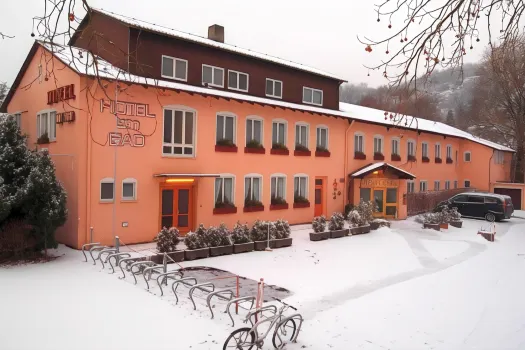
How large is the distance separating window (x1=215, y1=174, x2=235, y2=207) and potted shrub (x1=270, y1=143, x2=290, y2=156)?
2775mm

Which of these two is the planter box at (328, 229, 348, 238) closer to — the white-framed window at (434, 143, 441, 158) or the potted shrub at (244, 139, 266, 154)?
the potted shrub at (244, 139, 266, 154)

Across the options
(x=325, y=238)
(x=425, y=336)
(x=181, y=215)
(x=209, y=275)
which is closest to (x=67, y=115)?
(x=181, y=215)

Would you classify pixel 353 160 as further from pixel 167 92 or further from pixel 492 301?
pixel 492 301

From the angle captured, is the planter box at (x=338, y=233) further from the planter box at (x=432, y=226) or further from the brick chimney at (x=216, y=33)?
the brick chimney at (x=216, y=33)

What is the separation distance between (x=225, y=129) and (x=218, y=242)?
5.47m

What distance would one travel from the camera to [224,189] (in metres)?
17.3

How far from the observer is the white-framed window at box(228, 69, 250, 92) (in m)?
18.9

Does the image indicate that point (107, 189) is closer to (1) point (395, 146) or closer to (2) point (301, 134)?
(2) point (301, 134)

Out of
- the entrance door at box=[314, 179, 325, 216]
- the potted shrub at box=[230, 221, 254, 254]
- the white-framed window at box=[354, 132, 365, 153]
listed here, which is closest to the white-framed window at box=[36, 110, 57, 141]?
the potted shrub at box=[230, 221, 254, 254]

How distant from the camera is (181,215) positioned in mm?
16109

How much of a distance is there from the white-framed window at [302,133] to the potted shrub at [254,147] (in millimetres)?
2563

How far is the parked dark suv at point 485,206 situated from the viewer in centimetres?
2456

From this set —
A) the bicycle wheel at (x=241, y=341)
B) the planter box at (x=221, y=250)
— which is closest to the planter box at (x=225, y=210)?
the planter box at (x=221, y=250)

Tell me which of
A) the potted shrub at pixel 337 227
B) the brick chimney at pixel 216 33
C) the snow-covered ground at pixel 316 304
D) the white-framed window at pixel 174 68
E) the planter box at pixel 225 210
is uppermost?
the brick chimney at pixel 216 33
